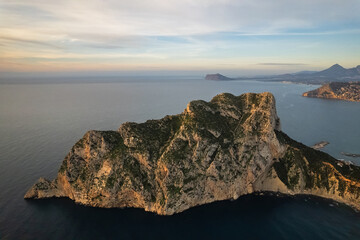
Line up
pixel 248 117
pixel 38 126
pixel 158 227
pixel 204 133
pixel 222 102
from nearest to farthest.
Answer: pixel 158 227
pixel 204 133
pixel 248 117
pixel 222 102
pixel 38 126

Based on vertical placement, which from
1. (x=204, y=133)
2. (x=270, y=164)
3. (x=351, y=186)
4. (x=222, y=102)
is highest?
(x=222, y=102)

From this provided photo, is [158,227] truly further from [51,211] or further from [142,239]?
[51,211]

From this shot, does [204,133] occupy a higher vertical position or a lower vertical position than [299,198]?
higher

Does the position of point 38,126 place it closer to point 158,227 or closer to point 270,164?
point 158,227

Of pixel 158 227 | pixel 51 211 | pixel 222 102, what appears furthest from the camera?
pixel 222 102

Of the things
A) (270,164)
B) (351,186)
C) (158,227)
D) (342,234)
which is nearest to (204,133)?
(270,164)

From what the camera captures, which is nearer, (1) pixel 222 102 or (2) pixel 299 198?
(2) pixel 299 198

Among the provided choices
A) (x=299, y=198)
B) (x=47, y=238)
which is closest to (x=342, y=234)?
(x=299, y=198)
